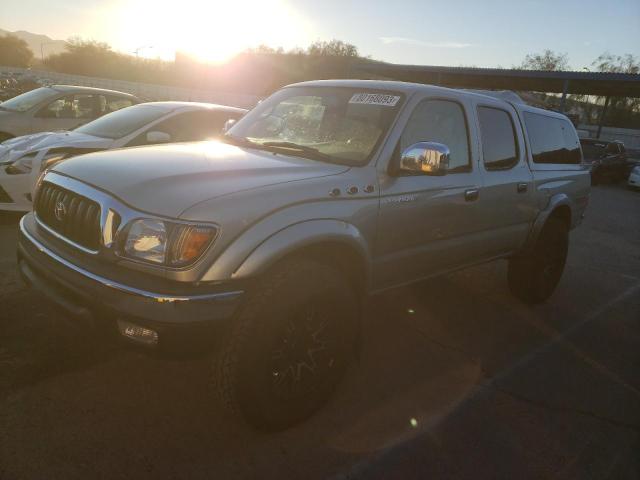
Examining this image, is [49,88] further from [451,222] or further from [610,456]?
[610,456]

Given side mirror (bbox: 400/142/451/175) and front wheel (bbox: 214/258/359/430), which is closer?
front wheel (bbox: 214/258/359/430)

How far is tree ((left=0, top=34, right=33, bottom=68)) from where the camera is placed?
52219 millimetres

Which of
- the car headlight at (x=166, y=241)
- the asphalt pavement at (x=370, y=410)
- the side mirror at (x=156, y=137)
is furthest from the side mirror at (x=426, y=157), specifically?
the side mirror at (x=156, y=137)

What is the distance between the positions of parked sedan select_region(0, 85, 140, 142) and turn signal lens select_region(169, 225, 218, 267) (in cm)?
611

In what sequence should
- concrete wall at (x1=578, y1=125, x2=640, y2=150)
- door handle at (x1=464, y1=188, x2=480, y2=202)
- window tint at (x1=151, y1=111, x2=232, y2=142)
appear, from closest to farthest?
door handle at (x1=464, y1=188, x2=480, y2=202), window tint at (x1=151, y1=111, x2=232, y2=142), concrete wall at (x1=578, y1=125, x2=640, y2=150)

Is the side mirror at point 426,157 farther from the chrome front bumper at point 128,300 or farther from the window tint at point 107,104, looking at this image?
the window tint at point 107,104

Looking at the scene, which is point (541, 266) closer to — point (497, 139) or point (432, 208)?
point (497, 139)

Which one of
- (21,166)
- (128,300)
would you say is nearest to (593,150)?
(21,166)

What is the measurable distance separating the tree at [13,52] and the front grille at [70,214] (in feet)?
200

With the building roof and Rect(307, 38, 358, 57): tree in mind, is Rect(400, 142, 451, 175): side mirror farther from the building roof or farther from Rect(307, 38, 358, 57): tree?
Rect(307, 38, 358, 57): tree

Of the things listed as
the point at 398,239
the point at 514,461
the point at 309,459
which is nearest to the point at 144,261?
the point at 309,459

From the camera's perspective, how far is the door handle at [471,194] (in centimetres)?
354

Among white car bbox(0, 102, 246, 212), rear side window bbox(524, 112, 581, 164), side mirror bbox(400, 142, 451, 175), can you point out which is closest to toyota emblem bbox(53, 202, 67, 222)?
side mirror bbox(400, 142, 451, 175)

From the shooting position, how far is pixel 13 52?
53125 millimetres
